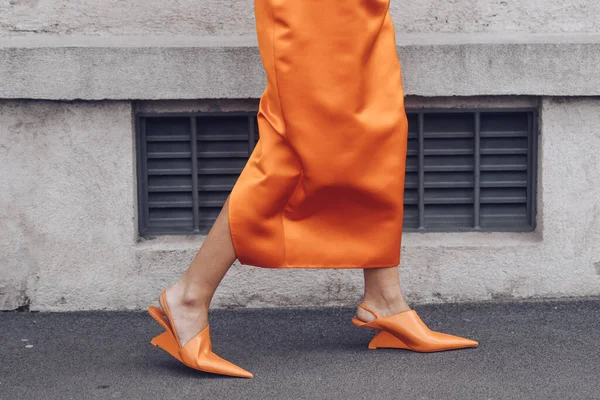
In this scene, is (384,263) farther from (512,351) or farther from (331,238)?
(512,351)

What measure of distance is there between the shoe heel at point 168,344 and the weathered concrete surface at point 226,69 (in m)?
1.10

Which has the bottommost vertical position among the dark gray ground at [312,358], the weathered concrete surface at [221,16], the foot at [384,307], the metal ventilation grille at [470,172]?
the dark gray ground at [312,358]

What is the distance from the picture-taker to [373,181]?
2.92 meters

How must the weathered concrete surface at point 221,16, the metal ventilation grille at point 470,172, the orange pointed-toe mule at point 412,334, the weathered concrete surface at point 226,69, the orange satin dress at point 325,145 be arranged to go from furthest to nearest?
the metal ventilation grille at point 470,172
the weathered concrete surface at point 221,16
the weathered concrete surface at point 226,69
the orange pointed-toe mule at point 412,334
the orange satin dress at point 325,145

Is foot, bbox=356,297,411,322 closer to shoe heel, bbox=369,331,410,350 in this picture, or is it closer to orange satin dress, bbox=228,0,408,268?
shoe heel, bbox=369,331,410,350

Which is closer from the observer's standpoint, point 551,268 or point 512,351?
point 512,351

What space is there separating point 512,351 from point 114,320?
5.23 ft

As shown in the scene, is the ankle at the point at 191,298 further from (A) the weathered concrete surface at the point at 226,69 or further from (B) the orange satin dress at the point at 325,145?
(A) the weathered concrete surface at the point at 226,69

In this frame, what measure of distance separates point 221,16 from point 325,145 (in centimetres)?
121

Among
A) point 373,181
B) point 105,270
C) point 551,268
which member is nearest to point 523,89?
point 551,268

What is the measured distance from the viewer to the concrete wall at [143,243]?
375 centimetres

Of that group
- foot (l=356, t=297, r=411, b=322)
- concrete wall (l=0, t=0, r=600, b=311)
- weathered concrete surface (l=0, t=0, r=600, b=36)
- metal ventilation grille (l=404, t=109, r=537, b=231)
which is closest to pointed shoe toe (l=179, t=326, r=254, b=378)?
foot (l=356, t=297, r=411, b=322)

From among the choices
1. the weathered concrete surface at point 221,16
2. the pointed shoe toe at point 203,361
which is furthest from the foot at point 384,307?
the weathered concrete surface at point 221,16

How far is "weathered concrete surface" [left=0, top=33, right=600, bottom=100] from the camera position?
3664 mm
